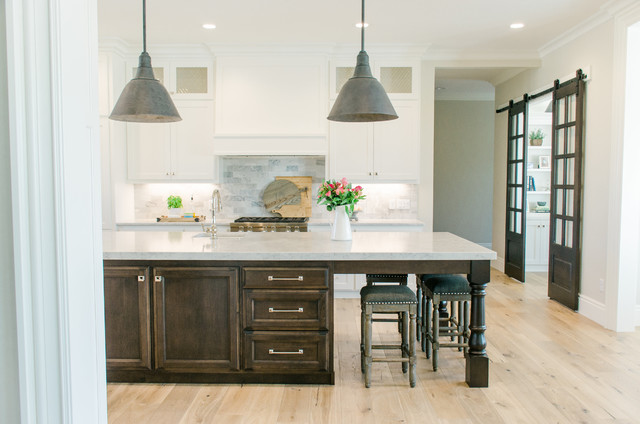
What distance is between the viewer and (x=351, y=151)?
541cm

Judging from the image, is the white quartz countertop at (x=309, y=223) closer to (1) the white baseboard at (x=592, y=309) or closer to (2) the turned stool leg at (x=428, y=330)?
(1) the white baseboard at (x=592, y=309)

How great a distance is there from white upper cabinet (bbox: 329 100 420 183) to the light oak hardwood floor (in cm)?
221

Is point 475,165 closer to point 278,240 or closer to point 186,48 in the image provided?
point 186,48

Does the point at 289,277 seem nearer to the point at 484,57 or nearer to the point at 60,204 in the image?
the point at 60,204

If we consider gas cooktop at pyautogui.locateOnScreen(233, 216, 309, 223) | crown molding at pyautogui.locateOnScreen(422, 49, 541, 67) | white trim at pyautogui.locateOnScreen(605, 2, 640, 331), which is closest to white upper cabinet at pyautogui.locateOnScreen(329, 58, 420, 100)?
crown molding at pyautogui.locateOnScreen(422, 49, 541, 67)

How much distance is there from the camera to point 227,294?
296 centimetres

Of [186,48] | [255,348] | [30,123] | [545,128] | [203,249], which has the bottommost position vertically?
[255,348]

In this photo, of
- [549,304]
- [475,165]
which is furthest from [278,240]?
[475,165]

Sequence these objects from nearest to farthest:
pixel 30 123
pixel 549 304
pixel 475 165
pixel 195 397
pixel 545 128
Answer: pixel 30 123 → pixel 195 397 → pixel 549 304 → pixel 545 128 → pixel 475 165

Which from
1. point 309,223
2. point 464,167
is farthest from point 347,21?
point 464,167

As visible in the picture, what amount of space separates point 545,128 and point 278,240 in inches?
202

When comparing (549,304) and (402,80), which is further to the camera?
(402,80)

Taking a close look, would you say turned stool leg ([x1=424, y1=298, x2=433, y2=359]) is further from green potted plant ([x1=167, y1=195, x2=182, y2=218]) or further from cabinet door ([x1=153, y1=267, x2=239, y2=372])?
green potted plant ([x1=167, y1=195, x2=182, y2=218])

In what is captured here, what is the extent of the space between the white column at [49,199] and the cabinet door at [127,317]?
6.31 feet
